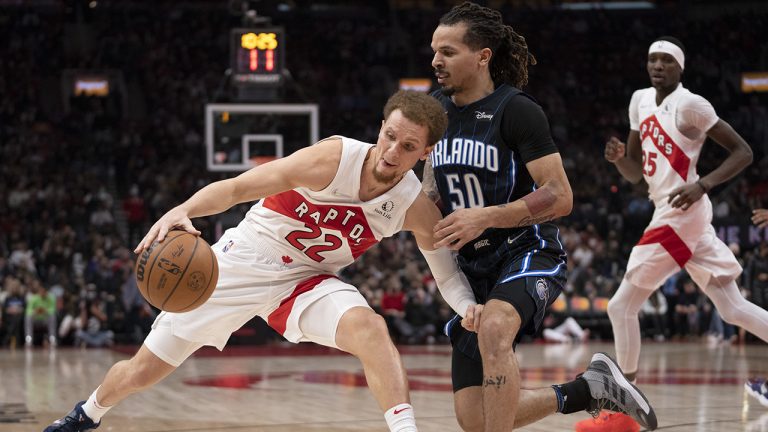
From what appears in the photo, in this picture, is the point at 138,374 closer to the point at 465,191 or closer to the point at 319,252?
the point at 319,252

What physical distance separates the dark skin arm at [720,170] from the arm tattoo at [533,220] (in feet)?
6.13

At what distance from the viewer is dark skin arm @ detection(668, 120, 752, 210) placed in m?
6.16

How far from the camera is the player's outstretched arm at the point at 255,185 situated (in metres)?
4.13

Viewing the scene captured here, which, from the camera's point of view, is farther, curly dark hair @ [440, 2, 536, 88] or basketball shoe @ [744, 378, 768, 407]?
basketball shoe @ [744, 378, 768, 407]

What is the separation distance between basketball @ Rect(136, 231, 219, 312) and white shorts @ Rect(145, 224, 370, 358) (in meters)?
0.41

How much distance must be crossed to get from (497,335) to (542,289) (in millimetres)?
367

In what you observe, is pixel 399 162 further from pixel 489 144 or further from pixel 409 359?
pixel 409 359

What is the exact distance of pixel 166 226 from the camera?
407cm

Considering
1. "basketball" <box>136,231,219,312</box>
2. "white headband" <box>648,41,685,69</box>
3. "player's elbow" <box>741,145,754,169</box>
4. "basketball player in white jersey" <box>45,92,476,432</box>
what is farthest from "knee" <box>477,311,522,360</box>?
"white headband" <box>648,41,685,69</box>

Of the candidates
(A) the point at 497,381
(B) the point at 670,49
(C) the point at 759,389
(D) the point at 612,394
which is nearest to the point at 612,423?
(D) the point at 612,394

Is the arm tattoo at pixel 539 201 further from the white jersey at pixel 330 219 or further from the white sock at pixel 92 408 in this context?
the white sock at pixel 92 408

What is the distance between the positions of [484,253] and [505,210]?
461 mm

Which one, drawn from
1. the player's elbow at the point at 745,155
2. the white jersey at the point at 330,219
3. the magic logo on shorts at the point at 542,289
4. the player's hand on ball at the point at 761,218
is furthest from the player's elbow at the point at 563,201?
the player's elbow at the point at 745,155

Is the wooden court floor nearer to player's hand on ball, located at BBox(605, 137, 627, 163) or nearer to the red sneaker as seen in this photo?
the red sneaker
